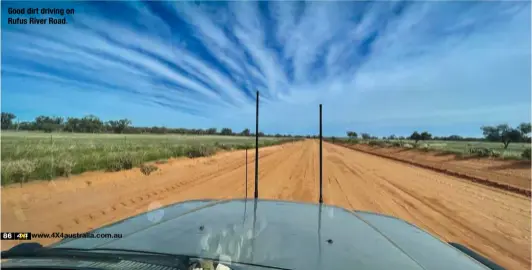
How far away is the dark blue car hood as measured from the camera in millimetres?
1568

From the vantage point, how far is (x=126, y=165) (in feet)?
48.0

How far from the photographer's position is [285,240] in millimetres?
1800

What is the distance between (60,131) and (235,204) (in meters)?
56.0

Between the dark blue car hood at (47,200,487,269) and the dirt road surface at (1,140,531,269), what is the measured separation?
432cm

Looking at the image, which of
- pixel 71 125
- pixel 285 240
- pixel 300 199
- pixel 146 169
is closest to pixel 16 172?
pixel 146 169

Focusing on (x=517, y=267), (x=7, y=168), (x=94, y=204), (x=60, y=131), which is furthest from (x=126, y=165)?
(x=60, y=131)

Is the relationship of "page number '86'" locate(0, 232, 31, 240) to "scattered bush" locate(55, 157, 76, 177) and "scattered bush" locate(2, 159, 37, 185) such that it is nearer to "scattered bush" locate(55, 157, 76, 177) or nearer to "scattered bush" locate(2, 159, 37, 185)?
"scattered bush" locate(2, 159, 37, 185)

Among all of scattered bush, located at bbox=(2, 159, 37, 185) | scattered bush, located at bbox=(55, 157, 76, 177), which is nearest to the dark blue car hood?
scattered bush, located at bbox=(2, 159, 37, 185)

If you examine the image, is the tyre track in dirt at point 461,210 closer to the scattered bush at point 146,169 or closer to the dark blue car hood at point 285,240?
the dark blue car hood at point 285,240

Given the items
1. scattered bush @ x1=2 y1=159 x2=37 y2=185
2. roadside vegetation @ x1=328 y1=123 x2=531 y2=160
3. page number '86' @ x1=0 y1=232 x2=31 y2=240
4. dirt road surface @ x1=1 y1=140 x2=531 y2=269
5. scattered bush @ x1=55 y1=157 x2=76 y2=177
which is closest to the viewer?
page number '86' @ x1=0 y1=232 x2=31 y2=240

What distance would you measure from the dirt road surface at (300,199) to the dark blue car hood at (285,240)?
4.32 metres

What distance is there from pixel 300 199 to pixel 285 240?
7951 mm

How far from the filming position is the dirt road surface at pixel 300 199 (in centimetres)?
654

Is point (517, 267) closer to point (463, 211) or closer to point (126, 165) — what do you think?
point (463, 211)
